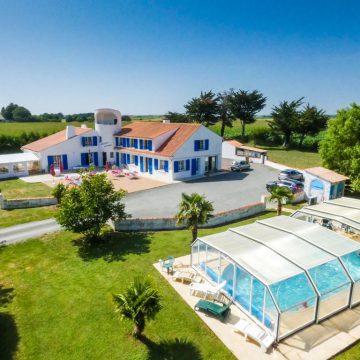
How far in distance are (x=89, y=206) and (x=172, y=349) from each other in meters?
10.1

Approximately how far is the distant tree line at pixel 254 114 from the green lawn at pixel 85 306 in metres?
51.7

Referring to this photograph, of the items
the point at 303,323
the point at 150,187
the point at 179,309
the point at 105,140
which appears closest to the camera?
the point at 303,323

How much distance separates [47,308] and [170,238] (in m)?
8.73

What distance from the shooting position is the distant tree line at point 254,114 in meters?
62.7

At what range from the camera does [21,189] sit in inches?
1242

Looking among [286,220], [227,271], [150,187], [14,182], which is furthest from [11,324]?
[14,182]

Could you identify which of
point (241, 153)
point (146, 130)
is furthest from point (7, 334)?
point (241, 153)

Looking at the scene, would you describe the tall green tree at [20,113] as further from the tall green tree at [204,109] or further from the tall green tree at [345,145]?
the tall green tree at [345,145]

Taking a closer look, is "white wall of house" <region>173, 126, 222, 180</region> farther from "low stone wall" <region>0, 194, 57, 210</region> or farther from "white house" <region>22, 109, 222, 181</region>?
"low stone wall" <region>0, 194, 57, 210</region>

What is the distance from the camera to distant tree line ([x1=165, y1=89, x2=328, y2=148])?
206ft

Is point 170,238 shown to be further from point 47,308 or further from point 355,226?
point 355,226

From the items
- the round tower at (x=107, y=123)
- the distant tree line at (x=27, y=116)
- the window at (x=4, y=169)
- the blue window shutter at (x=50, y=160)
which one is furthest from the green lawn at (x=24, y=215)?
the distant tree line at (x=27, y=116)

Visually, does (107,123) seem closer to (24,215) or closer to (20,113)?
(24,215)

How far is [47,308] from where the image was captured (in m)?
12.9
